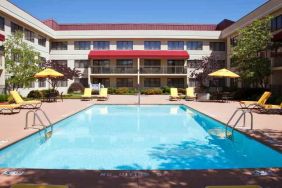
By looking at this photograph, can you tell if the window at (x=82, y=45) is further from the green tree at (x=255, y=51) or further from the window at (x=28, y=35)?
the green tree at (x=255, y=51)

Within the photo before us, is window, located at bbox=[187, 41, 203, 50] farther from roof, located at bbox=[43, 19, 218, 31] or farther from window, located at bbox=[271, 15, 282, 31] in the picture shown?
window, located at bbox=[271, 15, 282, 31]

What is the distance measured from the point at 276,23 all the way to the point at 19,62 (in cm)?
2318

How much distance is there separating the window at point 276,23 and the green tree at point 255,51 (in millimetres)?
1581

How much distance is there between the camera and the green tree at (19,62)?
2792cm

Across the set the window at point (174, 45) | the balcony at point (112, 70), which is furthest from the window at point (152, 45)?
the balcony at point (112, 70)

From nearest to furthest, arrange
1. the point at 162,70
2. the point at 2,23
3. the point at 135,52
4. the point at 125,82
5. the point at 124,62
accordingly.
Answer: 1. the point at 2,23
2. the point at 135,52
3. the point at 162,70
4. the point at 124,62
5. the point at 125,82

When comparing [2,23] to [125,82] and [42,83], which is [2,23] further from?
[125,82]

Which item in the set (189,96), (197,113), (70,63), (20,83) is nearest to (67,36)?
(70,63)

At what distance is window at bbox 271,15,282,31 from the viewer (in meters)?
29.2

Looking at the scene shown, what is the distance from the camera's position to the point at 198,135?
13.1 meters

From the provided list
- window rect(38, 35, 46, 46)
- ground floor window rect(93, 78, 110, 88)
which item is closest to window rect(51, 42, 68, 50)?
window rect(38, 35, 46, 46)

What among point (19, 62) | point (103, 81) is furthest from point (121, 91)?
point (19, 62)

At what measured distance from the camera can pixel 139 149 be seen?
10.6 metres

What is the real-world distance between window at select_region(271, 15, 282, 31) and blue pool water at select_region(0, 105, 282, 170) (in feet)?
59.6
